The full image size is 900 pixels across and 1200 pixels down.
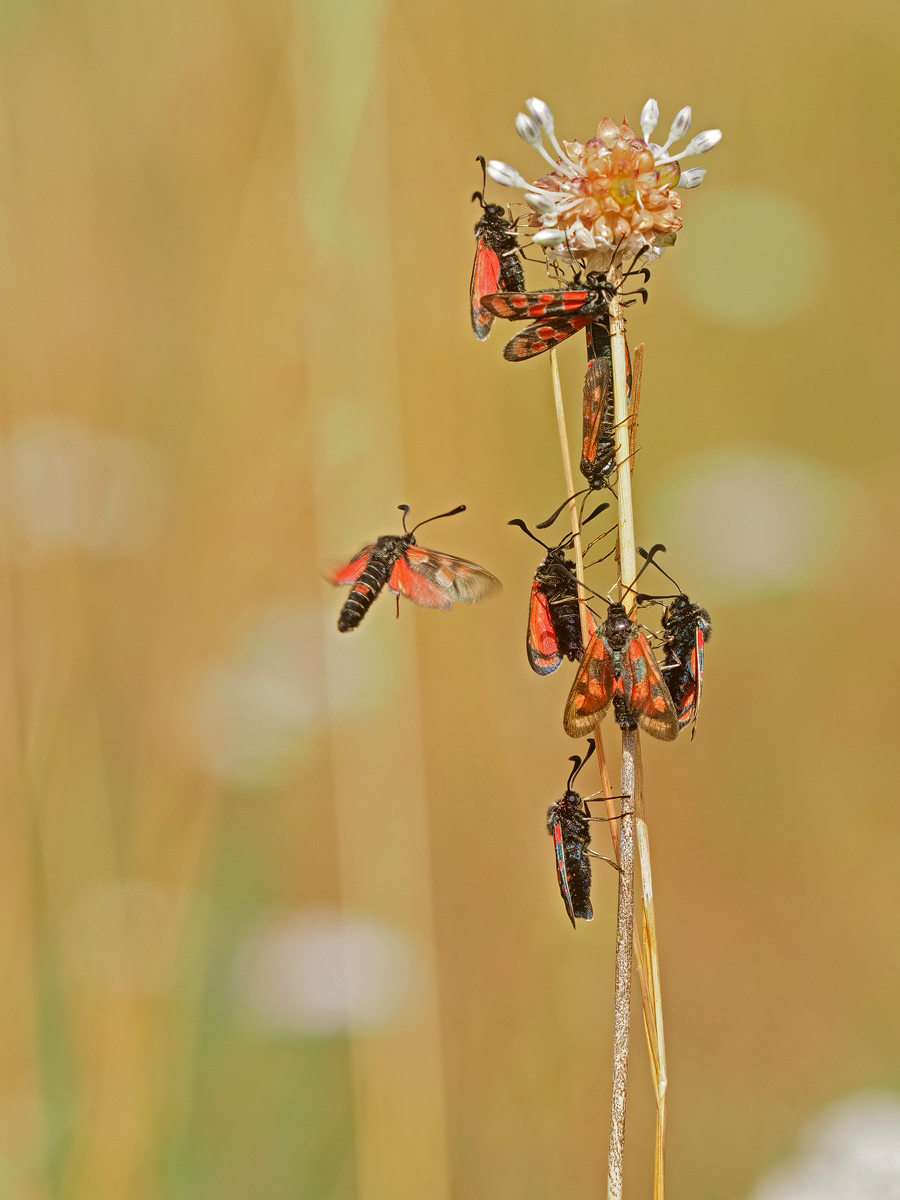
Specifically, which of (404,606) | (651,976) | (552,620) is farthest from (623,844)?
(404,606)

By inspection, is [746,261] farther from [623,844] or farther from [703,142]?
[623,844]

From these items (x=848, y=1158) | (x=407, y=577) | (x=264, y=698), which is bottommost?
(x=848, y=1158)

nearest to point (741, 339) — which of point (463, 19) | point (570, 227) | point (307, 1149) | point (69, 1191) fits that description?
point (463, 19)

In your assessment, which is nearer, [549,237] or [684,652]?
[549,237]

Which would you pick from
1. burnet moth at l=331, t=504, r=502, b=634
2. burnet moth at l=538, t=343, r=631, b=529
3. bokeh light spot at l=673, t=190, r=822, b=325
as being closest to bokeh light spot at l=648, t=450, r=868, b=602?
bokeh light spot at l=673, t=190, r=822, b=325

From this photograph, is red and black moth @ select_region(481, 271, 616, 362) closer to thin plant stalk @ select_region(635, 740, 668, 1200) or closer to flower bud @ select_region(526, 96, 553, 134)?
flower bud @ select_region(526, 96, 553, 134)

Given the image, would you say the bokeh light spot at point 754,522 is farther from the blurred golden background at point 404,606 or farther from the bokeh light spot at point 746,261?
the bokeh light spot at point 746,261

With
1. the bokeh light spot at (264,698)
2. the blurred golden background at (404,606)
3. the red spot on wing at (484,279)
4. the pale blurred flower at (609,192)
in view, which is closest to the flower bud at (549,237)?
the pale blurred flower at (609,192)
